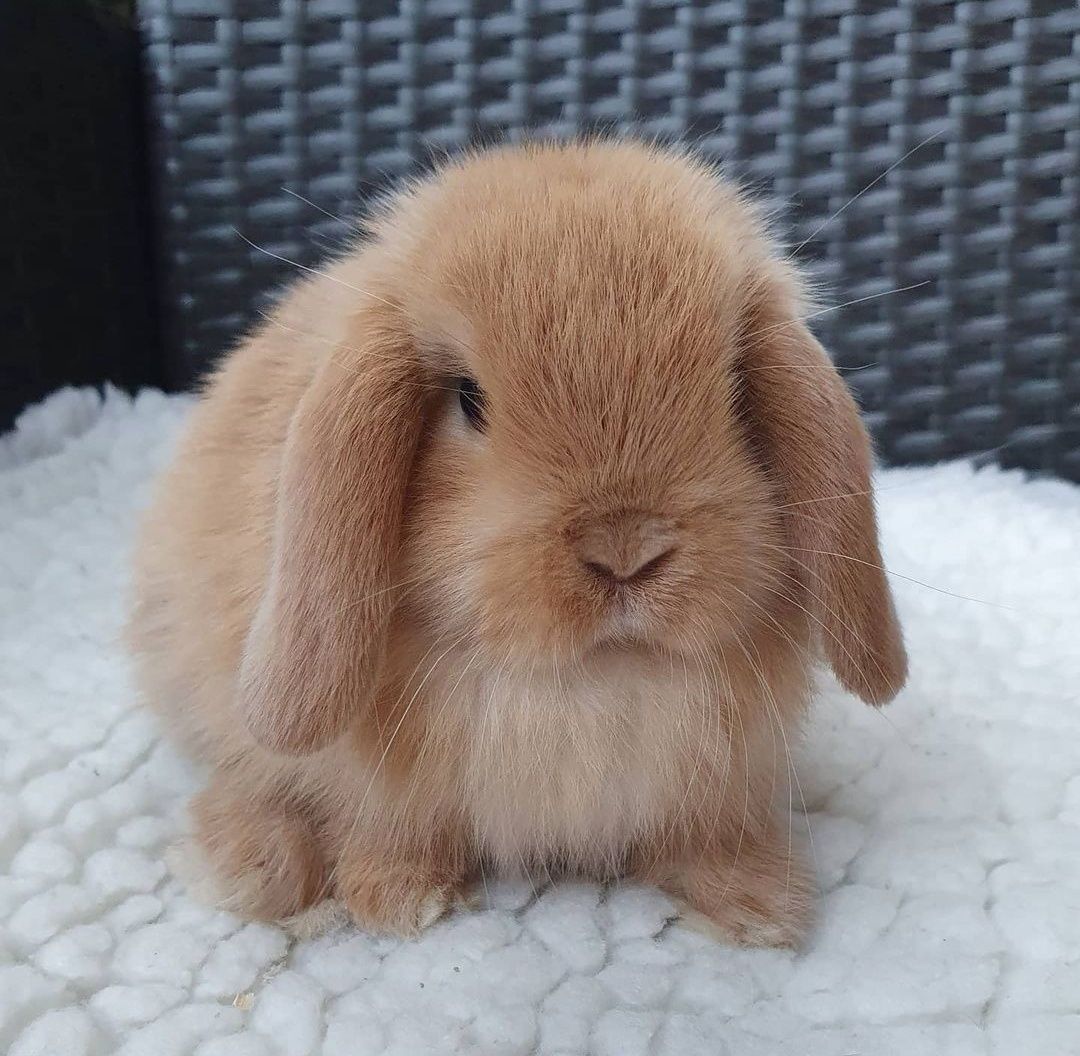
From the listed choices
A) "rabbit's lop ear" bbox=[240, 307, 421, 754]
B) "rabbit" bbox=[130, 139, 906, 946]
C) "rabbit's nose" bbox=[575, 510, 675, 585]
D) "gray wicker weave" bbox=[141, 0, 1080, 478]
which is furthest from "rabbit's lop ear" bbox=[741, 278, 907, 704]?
"gray wicker weave" bbox=[141, 0, 1080, 478]

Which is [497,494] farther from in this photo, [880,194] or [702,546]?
[880,194]

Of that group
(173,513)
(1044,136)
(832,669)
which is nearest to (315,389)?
(173,513)

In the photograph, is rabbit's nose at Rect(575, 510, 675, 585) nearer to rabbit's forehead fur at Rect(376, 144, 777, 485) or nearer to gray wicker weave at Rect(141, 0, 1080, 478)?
rabbit's forehead fur at Rect(376, 144, 777, 485)

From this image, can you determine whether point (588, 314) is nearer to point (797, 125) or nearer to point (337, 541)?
point (337, 541)

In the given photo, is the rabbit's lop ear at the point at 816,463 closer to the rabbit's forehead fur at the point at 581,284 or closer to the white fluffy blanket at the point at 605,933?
the rabbit's forehead fur at the point at 581,284

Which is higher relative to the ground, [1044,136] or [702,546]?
[1044,136]

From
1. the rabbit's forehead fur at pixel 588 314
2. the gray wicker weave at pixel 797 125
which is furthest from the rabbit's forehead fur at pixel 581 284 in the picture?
the gray wicker weave at pixel 797 125
